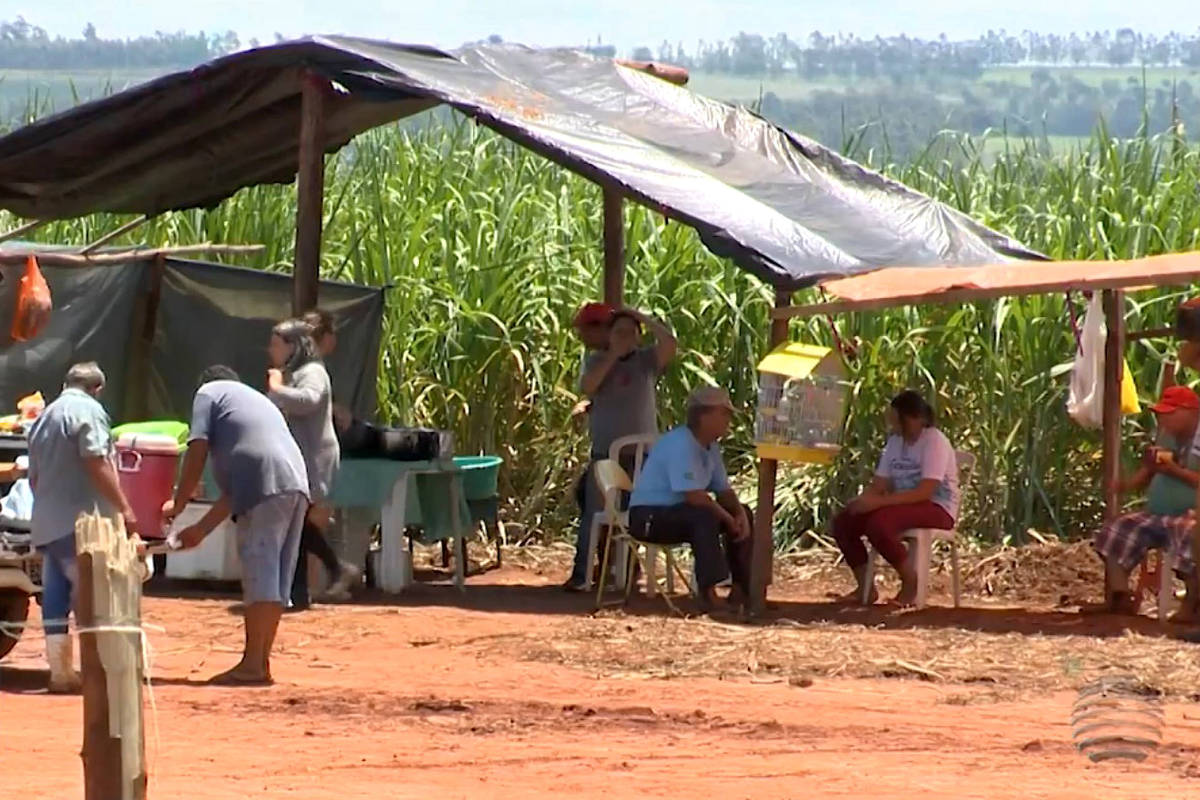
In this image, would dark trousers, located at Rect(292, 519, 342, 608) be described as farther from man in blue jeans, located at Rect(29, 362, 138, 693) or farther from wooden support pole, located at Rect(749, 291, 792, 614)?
man in blue jeans, located at Rect(29, 362, 138, 693)

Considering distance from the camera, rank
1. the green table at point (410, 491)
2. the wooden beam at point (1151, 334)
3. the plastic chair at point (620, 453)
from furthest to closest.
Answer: the plastic chair at point (620, 453) < the green table at point (410, 491) < the wooden beam at point (1151, 334)

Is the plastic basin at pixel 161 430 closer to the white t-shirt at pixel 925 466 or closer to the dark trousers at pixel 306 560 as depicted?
the dark trousers at pixel 306 560

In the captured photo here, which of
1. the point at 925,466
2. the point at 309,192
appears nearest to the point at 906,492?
the point at 925,466

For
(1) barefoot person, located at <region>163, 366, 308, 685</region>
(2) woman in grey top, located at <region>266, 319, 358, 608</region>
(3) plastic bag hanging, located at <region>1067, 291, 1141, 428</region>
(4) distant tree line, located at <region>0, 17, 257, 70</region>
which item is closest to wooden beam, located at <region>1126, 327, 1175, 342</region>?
(3) plastic bag hanging, located at <region>1067, 291, 1141, 428</region>

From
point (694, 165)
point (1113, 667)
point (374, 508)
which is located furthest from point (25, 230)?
point (1113, 667)

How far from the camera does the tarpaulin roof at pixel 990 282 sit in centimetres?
1215

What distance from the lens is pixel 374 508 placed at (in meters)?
14.0

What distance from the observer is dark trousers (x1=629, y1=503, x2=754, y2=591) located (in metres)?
13.0

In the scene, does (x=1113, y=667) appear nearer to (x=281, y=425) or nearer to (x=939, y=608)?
(x=939, y=608)

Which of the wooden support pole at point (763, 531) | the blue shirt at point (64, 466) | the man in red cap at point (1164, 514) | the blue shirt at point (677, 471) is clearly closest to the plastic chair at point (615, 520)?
the blue shirt at point (677, 471)

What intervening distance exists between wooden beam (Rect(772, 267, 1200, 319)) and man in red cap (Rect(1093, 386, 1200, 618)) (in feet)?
2.87

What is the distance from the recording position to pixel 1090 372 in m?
13.3

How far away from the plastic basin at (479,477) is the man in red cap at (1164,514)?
12.2 ft

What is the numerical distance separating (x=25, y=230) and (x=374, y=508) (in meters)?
2.82
